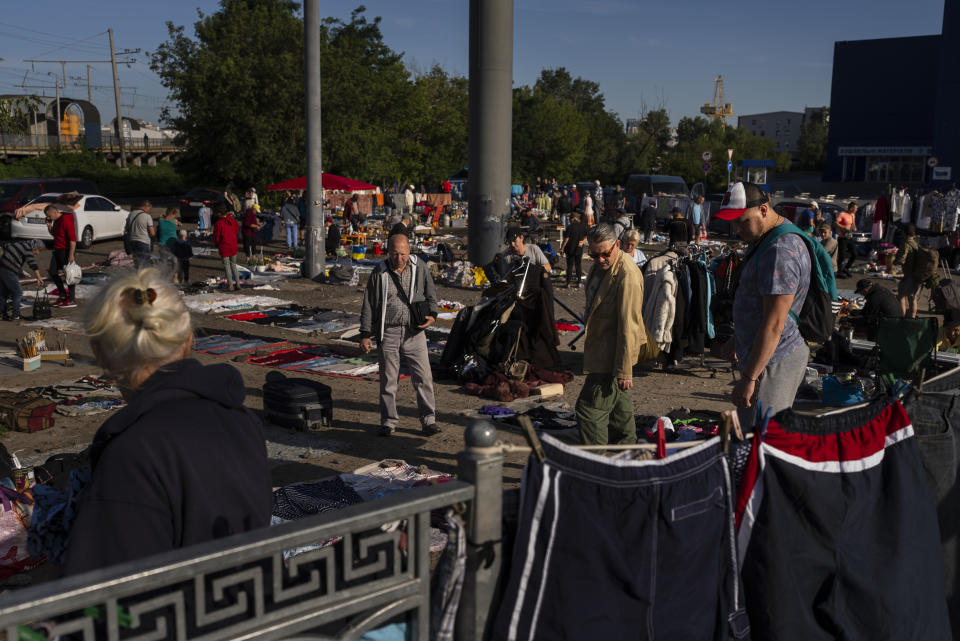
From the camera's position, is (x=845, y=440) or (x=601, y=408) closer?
(x=845, y=440)

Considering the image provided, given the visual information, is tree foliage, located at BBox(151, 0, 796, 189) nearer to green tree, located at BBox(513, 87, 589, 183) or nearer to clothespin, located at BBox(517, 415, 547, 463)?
green tree, located at BBox(513, 87, 589, 183)

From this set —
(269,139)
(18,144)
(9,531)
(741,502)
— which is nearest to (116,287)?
(741,502)

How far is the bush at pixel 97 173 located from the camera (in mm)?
55750

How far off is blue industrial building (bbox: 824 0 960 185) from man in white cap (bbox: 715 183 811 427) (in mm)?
56304

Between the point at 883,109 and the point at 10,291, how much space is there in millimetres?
57156

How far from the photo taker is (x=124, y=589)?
6.44 ft

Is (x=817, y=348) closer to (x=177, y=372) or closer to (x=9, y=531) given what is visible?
(x=9, y=531)

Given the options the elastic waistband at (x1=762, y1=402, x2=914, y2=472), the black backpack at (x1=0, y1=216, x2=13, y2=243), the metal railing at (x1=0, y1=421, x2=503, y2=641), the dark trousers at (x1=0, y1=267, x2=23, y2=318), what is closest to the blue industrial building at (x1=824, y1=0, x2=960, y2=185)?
the black backpack at (x1=0, y1=216, x2=13, y2=243)

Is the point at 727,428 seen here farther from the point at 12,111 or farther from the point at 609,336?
the point at 12,111

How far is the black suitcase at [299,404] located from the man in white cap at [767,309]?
460 cm

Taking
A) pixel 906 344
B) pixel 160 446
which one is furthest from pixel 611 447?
pixel 906 344

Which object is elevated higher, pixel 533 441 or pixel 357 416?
pixel 533 441

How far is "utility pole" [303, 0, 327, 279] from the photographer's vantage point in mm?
17781

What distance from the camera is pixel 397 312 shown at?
306 inches
